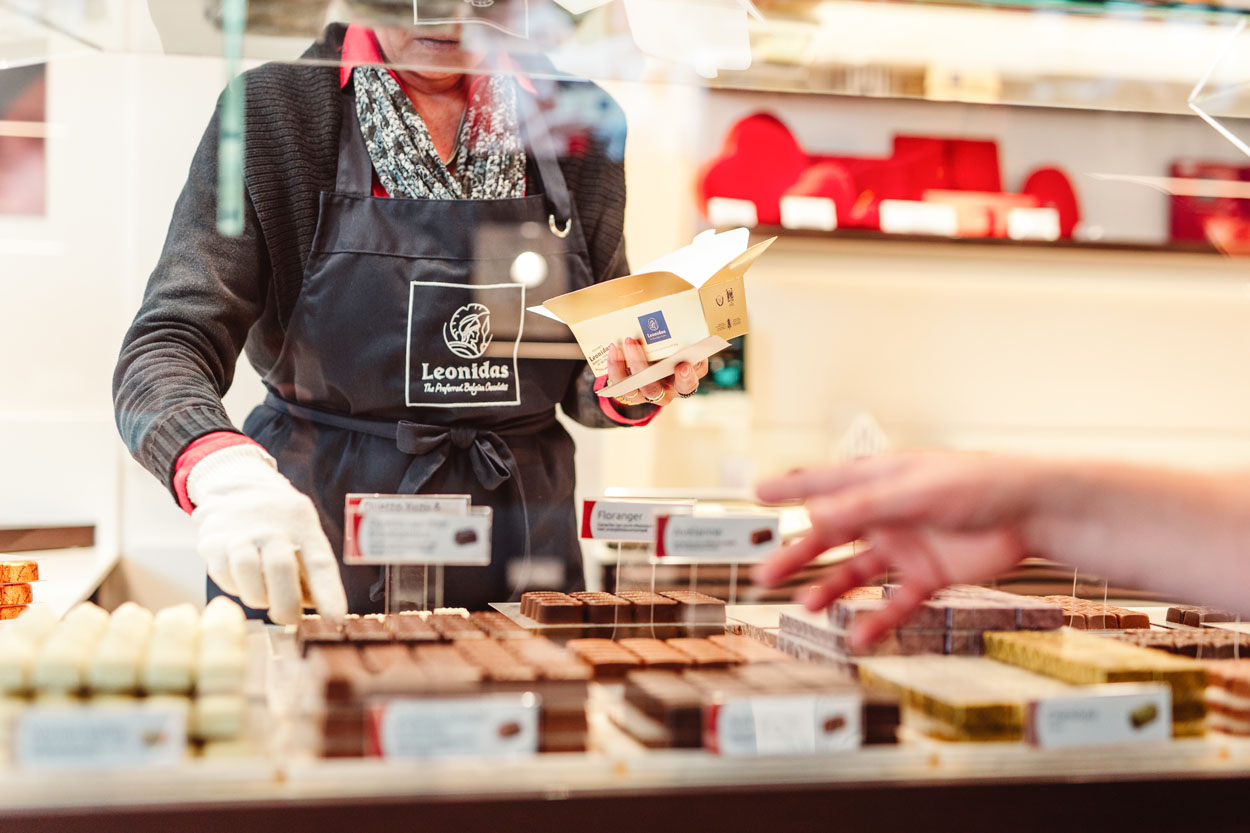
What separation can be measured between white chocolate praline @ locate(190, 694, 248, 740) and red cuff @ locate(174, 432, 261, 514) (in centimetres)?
42

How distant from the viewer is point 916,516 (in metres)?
0.82

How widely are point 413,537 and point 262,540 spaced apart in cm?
19

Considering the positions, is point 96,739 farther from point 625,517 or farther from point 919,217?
point 919,217

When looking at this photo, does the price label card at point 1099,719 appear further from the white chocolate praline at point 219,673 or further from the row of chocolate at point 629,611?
the white chocolate praline at point 219,673

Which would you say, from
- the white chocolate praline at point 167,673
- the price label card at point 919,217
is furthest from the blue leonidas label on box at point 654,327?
the price label card at point 919,217

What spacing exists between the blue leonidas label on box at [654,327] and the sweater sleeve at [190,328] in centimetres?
53

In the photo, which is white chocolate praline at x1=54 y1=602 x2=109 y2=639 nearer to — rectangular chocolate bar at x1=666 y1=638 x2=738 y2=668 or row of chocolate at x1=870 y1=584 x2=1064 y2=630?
rectangular chocolate bar at x1=666 y1=638 x2=738 y2=668

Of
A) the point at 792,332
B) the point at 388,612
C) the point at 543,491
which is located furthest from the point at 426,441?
the point at 792,332

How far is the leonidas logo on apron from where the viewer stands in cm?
164

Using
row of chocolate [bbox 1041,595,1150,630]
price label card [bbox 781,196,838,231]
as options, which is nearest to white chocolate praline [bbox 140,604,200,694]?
row of chocolate [bbox 1041,595,1150,630]

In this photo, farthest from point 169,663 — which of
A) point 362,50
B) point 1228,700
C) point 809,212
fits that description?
point 809,212

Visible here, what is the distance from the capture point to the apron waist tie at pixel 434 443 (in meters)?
1.64

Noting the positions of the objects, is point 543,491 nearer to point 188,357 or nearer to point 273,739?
point 188,357

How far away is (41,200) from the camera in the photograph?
5.96 feet
